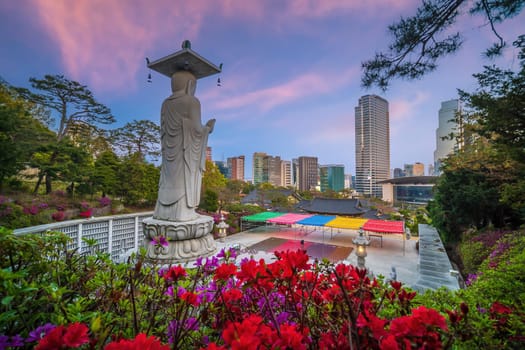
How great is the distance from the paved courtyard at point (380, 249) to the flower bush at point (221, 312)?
8.73ft

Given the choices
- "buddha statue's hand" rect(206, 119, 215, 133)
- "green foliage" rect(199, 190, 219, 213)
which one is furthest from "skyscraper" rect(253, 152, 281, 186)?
"buddha statue's hand" rect(206, 119, 215, 133)

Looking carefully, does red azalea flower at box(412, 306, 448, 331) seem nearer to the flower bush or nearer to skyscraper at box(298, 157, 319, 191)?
the flower bush

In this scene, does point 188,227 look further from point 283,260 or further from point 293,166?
point 293,166

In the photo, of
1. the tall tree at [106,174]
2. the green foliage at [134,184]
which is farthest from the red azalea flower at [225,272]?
the green foliage at [134,184]

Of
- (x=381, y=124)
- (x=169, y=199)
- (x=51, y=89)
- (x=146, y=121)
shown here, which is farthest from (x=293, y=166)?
(x=169, y=199)

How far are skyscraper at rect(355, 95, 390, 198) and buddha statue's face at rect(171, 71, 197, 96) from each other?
44.2 metres

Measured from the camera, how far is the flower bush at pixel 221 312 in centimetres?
54

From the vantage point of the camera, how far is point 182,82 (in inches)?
185

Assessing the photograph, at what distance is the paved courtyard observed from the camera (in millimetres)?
4382

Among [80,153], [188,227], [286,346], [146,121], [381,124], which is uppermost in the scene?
[381,124]

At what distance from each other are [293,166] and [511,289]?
6131 cm

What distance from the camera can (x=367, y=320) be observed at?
631 mm

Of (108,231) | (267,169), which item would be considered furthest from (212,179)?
(267,169)

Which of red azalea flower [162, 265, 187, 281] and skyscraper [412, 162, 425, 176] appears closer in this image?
red azalea flower [162, 265, 187, 281]
